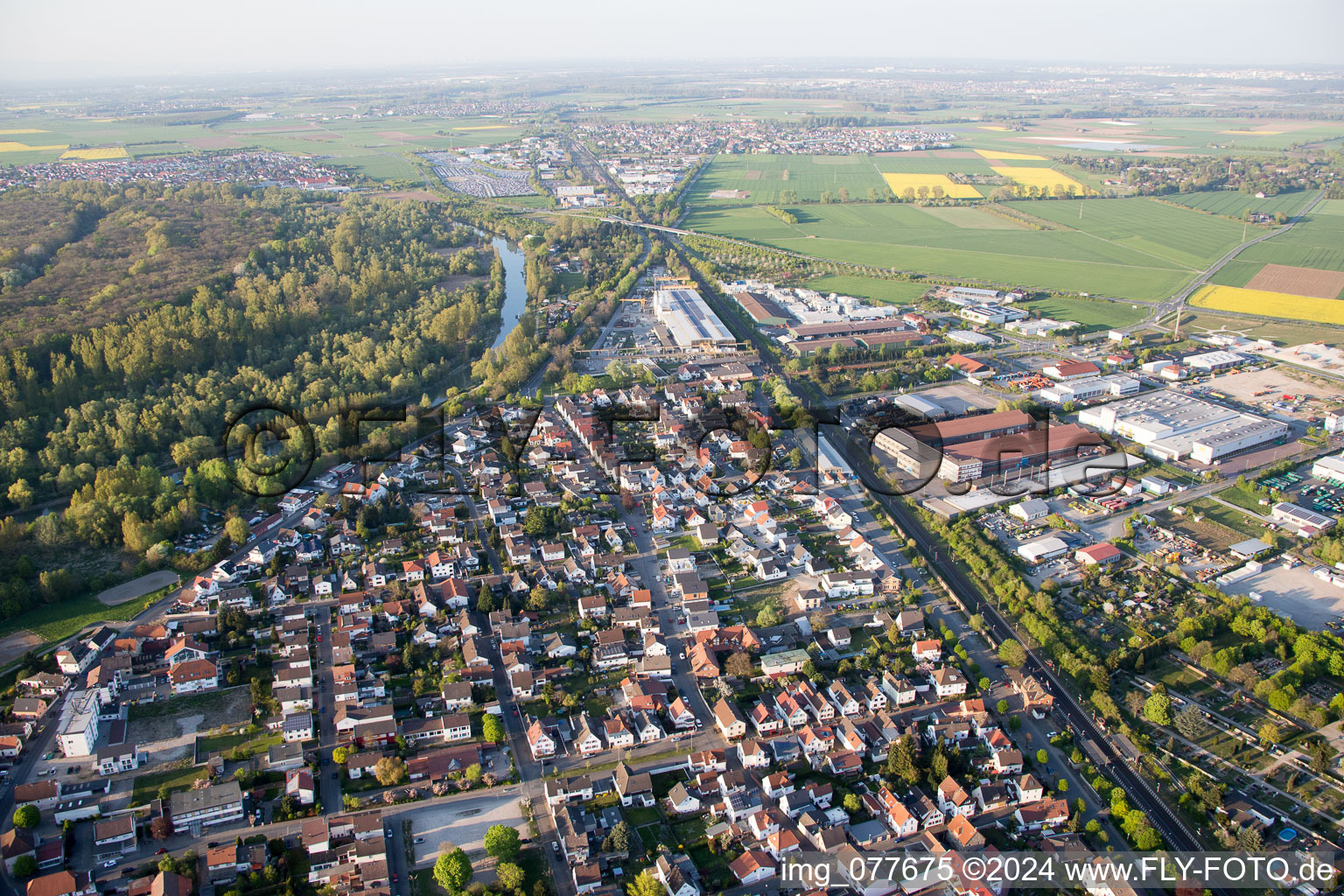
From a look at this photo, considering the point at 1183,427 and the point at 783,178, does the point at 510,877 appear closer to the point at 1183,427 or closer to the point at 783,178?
the point at 1183,427

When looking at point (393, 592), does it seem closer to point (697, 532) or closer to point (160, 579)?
point (160, 579)

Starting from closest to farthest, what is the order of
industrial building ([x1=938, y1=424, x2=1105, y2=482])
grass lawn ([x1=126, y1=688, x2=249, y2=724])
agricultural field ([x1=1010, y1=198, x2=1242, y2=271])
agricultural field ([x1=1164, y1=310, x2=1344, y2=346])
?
grass lawn ([x1=126, y1=688, x2=249, y2=724]) < industrial building ([x1=938, y1=424, x2=1105, y2=482]) < agricultural field ([x1=1164, y1=310, x2=1344, y2=346]) < agricultural field ([x1=1010, y1=198, x2=1242, y2=271])

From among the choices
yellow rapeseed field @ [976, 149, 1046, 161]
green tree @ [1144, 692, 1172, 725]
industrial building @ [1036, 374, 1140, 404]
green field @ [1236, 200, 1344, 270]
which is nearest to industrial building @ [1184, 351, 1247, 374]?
industrial building @ [1036, 374, 1140, 404]

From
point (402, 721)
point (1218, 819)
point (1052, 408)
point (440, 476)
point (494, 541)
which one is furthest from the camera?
point (1052, 408)

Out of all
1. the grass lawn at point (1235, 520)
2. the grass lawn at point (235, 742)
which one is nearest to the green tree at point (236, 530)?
the grass lawn at point (235, 742)

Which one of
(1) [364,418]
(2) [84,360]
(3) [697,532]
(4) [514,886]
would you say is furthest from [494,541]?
(2) [84,360]

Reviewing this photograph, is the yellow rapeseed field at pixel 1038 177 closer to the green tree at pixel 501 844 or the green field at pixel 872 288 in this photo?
the green field at pixel 872 288

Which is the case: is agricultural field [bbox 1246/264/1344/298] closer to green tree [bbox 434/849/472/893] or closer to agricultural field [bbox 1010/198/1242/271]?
agricultural field [bbox 1010/198/1242/271]

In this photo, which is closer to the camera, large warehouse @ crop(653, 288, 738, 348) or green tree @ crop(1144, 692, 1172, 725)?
green tree @ crop(1144, 692, 1172, 725)
